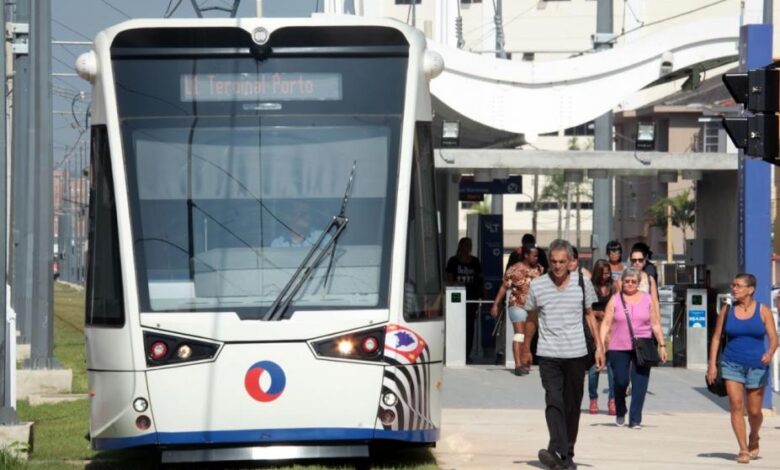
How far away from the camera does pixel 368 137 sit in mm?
12141

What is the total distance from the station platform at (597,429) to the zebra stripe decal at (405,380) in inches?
43.6

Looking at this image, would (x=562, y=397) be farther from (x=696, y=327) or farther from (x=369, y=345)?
(x=696, y=327)

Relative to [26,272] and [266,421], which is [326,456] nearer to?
[266,421]

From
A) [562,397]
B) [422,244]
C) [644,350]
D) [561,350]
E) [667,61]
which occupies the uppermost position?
[667,61]

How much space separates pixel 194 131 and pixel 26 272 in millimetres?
10410

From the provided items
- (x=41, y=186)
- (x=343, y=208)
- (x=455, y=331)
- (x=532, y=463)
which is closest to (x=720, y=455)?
(x=532, y=463)

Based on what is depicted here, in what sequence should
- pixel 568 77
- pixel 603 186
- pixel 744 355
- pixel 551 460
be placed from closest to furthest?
pixel 551 460 → pixel 744 355 → pixel 568 77 → pixel 603 186

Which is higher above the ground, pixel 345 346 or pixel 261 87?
pixel 261 87

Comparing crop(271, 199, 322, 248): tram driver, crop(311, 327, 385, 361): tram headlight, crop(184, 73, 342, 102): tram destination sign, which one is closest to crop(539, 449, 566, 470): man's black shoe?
crop(311, 327, 385, 361): tram headlight

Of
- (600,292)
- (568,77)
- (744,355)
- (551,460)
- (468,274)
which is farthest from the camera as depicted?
(568,77)

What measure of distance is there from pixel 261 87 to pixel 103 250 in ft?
5.41

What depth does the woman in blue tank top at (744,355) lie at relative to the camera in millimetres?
13359

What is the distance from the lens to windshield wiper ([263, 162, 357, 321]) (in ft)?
38.3

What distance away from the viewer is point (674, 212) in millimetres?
86750
